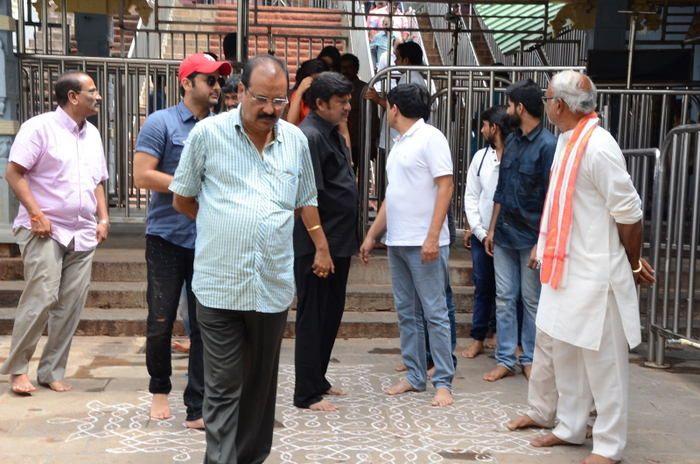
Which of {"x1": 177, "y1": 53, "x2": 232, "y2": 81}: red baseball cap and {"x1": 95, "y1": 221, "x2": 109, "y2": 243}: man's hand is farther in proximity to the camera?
{"x1": 95, "y1": 221, "x2": 109, "y2": 243}: man's hand

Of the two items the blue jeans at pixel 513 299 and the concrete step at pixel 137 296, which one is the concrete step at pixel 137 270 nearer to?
the concrete step at pixel 137 296

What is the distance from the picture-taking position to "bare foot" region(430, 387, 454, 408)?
557 cm

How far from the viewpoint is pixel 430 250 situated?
547 centimetres

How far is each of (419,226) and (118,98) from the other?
12.8 feet

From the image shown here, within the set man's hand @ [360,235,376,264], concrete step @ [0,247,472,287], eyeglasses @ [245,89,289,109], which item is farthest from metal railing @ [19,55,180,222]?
eyeglasses @ [245,89,289,109]

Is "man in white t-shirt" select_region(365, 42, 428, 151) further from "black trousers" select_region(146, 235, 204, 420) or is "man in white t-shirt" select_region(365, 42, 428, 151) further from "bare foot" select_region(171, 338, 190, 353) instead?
"black trousers" select_region(146, 235, 204, 420)

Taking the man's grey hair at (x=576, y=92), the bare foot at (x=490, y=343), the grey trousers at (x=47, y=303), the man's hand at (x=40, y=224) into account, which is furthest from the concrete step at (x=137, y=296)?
the man's grey hair at (x=576, y=92)

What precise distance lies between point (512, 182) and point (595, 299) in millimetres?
1597

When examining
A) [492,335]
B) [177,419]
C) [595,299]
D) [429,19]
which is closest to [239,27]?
[492,335]

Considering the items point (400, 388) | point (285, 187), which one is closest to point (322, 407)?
point (400, 388)

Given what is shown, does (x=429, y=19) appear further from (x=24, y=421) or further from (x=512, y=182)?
(x=24, y=421)

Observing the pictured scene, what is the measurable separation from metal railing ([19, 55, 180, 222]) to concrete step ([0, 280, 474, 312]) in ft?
2.79

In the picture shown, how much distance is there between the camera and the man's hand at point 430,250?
5.46m

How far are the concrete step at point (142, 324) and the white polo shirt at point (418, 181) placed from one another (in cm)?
184
